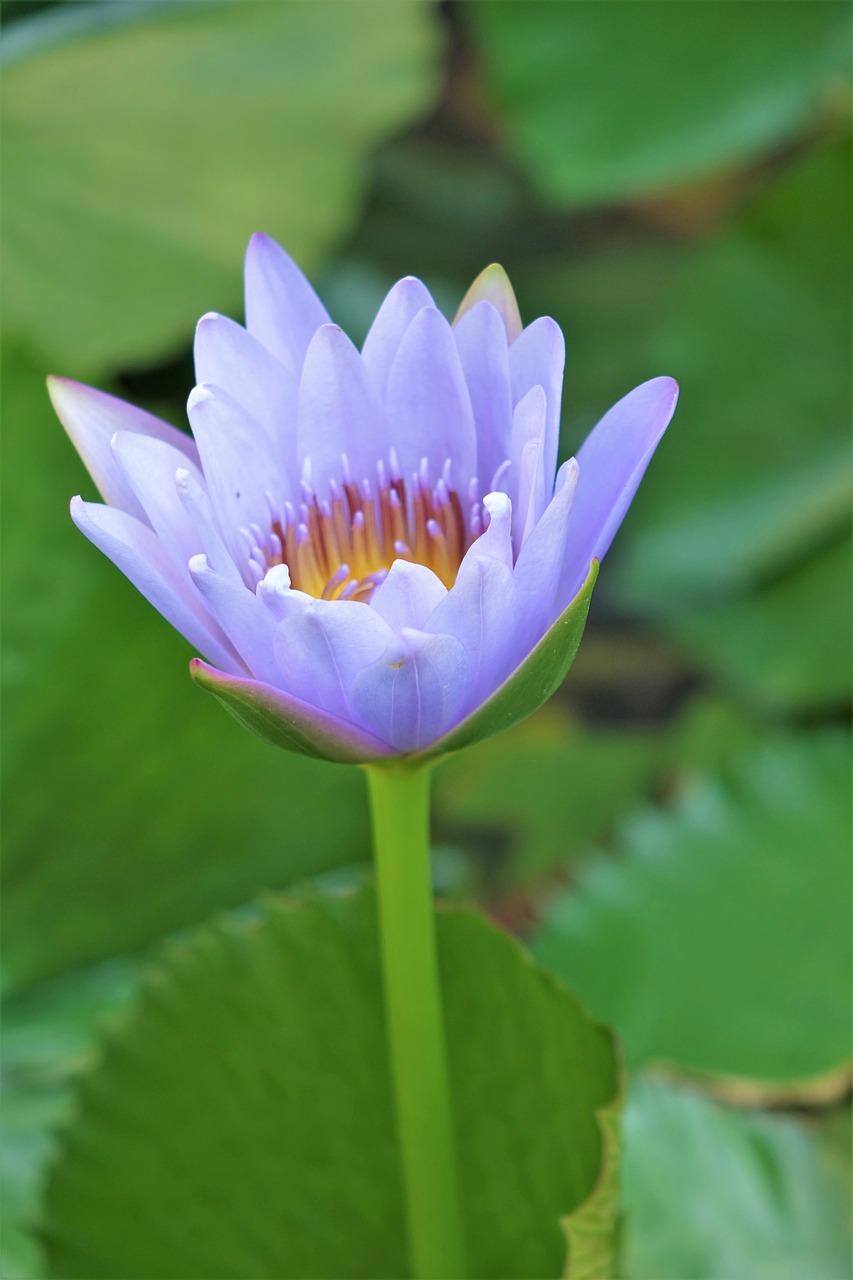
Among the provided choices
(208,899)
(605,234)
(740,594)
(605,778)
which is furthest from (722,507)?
(208,899)

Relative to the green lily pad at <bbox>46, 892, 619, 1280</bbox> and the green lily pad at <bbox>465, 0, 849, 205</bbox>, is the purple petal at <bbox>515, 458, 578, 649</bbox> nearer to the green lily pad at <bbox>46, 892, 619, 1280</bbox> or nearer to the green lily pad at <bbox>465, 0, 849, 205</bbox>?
the green lily pad at <bbox>46, 892, 619, 1280</bbox>

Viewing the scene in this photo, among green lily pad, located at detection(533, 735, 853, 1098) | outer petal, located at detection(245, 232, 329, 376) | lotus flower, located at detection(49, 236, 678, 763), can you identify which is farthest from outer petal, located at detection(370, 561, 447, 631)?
green lily pad, located at detection(533, 735, 853, 1098)

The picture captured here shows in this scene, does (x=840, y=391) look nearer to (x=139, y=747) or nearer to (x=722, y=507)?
(x=722, y=507)

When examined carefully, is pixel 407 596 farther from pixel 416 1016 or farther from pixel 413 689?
pixel 416 1016

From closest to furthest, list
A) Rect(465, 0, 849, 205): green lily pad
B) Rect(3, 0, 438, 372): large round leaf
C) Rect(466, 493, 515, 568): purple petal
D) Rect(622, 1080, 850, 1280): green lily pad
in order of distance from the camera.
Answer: Rect(466, 493, 515, 568): purple petal → Rect(622, 1080, 850, 1280): green lily pad → Rect(3, 0, 438, 372): large round leaf → Rect(465, 0, 849, 205): green lily pad

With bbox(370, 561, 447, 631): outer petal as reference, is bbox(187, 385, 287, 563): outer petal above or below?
above

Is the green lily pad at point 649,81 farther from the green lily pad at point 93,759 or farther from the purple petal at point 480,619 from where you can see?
the purple petal at point 480,619

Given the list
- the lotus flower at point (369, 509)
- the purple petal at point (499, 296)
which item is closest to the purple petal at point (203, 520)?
the lotus flower at point (369, 509)
